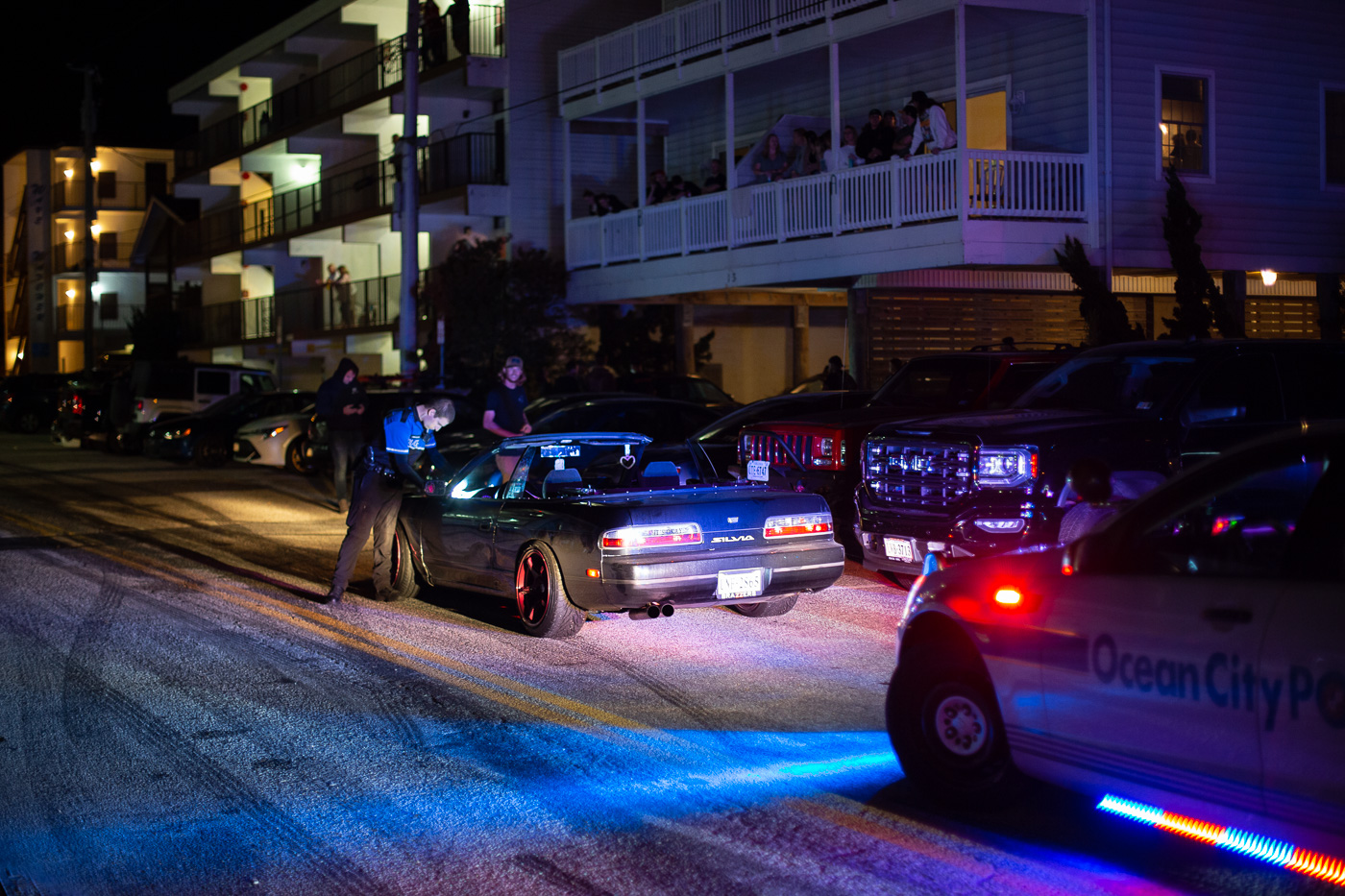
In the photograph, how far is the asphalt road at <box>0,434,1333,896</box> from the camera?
494 centimetres

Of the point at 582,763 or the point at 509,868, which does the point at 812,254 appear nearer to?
the point at 582,763

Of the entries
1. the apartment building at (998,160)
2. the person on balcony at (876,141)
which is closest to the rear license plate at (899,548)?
the apartment building at (998,160)

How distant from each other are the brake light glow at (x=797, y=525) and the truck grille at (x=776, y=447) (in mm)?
3474

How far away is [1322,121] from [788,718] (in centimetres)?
1799

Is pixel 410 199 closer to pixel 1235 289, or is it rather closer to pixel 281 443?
pixel 281 443

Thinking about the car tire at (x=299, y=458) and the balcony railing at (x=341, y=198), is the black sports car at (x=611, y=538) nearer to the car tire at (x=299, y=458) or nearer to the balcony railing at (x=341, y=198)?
the car tire at (x=299, y=458)

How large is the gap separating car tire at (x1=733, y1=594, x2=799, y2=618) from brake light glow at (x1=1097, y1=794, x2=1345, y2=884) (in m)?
5.11

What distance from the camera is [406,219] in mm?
25500

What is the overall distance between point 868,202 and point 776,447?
7894 mm

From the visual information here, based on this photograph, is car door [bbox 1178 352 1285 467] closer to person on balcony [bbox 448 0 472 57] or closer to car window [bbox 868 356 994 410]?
car window [bbox 868 356 994 410]

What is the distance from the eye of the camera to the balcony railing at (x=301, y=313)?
3562 centimetres

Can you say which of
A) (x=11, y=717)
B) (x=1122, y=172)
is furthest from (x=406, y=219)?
(x=11, y=717)

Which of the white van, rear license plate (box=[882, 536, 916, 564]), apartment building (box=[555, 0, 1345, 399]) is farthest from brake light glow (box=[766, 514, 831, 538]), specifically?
the white van

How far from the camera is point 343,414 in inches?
650
